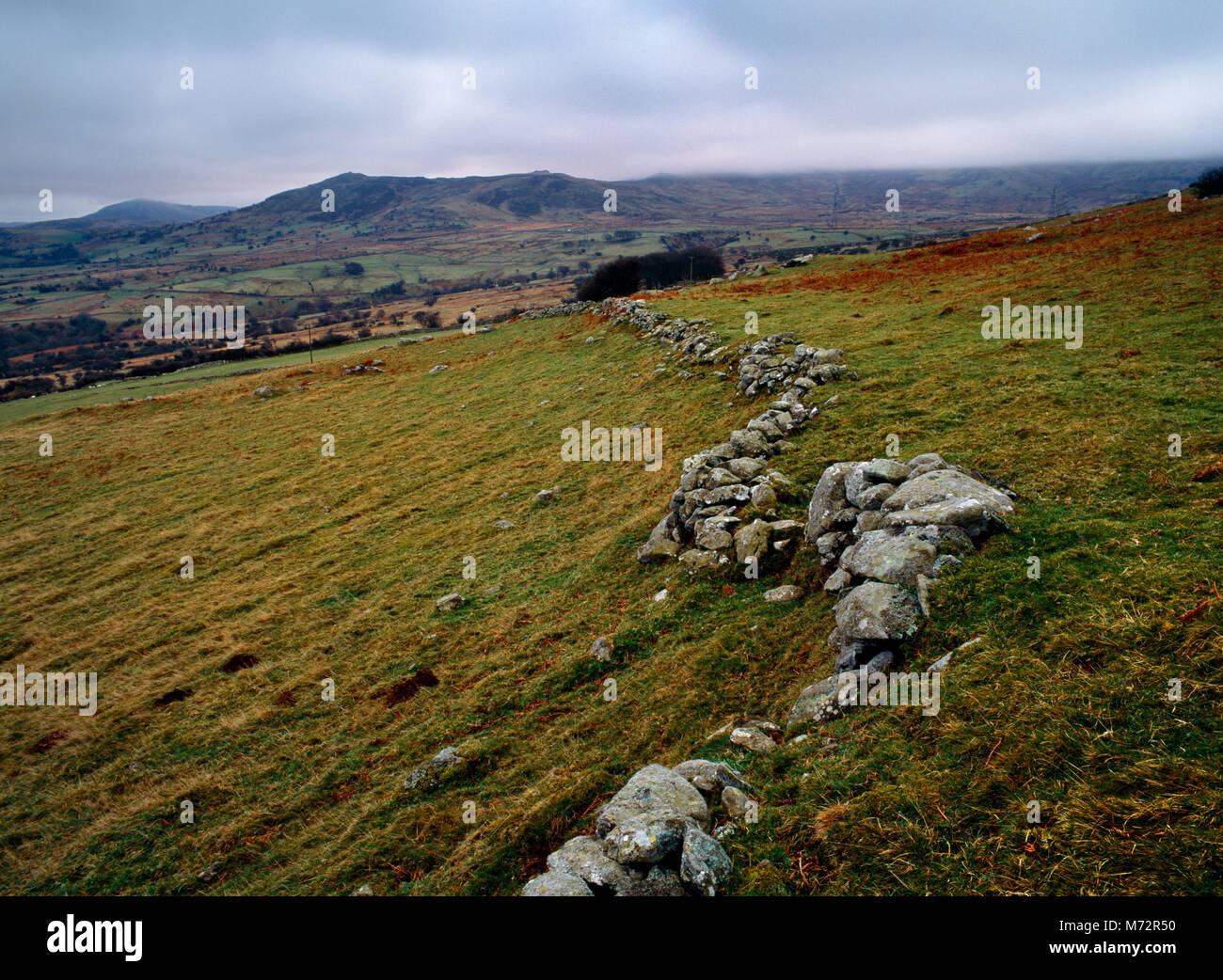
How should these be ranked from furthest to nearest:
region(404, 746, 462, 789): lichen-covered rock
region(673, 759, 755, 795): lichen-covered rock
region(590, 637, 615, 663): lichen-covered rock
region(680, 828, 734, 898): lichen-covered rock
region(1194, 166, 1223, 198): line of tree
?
region(1194, 166, 1223, 198): line of tree → region(590, 637, 615, 663): lichen-covered rock → region(404, 746, 462, 789): lichen-covered rock → region(673, 759, 755, 795): lichen-covered rock → region(680, 828, 734, 898): lichen-covered rock

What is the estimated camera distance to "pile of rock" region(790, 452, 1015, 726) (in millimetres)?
6512

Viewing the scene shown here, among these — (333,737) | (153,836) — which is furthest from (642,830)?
(153,836)

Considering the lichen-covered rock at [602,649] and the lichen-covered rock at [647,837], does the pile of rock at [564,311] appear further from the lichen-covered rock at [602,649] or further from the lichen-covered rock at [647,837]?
the lichen-covered rock at [647,837]

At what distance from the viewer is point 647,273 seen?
80.2 m

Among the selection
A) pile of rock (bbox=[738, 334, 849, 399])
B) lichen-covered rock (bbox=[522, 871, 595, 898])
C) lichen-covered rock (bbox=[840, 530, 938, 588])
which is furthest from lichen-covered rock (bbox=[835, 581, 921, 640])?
pile of rock (bbox=[738, 334, 849, 399])

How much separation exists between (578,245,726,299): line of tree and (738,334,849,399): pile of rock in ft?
161

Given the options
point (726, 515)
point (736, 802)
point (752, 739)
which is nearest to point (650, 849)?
point (736, 802)

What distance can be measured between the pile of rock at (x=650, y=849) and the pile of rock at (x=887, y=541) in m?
1.87

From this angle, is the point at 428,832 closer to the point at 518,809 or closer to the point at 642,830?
the point at 518,809

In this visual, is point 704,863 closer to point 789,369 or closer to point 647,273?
point 789,369

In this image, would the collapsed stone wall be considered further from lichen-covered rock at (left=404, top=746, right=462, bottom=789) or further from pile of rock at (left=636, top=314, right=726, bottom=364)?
pile of rock at (left=636, top=314, right=726, bottom=364)

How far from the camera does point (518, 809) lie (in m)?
6.68

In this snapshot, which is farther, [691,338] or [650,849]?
[691,338]

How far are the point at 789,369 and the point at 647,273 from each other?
6735cm
